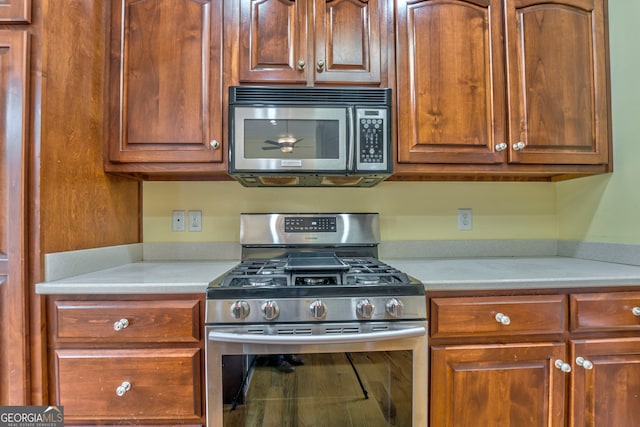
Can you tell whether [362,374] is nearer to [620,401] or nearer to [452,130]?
[620,401]

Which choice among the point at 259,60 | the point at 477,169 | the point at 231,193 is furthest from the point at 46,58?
the point at 477,169

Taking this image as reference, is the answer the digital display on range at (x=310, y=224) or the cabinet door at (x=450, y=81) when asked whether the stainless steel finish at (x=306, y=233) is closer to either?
the digital display on range at (x=310, y=224)

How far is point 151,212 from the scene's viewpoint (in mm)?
1632

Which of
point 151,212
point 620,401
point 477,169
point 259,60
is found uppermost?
point 259,60

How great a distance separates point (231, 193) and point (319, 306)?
881 mm

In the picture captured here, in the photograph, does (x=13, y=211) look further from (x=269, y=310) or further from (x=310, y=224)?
(x=310, y=224)

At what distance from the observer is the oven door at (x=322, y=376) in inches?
39.7

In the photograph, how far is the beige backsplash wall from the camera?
64.5 inches

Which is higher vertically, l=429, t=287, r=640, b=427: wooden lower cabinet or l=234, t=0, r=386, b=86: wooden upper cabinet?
l=234, t=0, r=386, b=86: wooden upper cabinet

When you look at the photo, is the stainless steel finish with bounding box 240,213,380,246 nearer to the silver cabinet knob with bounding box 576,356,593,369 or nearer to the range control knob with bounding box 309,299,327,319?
the range control knob with bounding box 309,299,327,319

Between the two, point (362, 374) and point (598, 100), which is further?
point (598, 100)

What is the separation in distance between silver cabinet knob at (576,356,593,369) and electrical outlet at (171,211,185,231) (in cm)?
178

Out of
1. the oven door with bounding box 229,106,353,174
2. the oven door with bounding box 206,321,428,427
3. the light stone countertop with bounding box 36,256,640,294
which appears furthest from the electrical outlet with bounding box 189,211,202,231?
the oven door with bounding box 206,321,428,427

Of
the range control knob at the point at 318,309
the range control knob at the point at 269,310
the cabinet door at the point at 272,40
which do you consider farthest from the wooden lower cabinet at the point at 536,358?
the cabinet door at the point at 272,40
